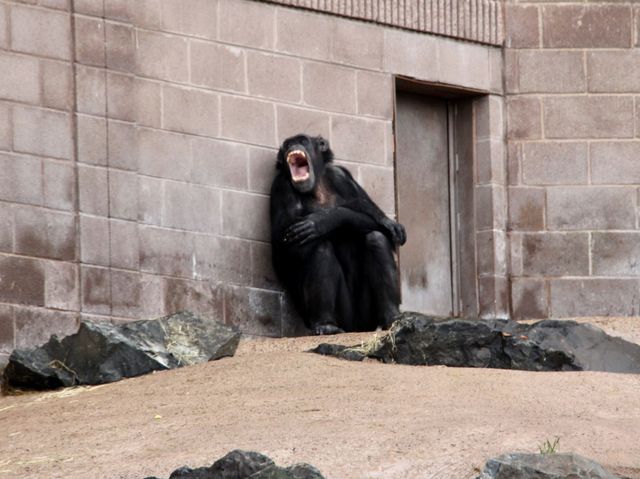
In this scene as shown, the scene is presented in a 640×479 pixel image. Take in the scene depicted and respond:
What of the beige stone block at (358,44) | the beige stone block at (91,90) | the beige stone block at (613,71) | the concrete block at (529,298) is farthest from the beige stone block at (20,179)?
the beige stone block at (613,71)

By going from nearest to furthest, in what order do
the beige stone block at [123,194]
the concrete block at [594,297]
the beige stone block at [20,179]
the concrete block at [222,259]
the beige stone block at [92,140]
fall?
the beige stone block at [20,179] < the beige stone block at [92,140] < the beige stone block at [123,194] < the concrete block at [222,259] < the concrete block at [594,297]

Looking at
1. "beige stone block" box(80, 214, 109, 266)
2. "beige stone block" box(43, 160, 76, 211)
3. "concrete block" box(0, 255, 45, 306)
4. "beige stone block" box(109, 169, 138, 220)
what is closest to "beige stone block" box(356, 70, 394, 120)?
"beige stone block" box(109, 169, 138, 220)

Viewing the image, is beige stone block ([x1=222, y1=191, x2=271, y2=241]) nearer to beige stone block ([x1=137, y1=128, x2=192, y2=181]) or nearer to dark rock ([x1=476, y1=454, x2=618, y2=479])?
beige stone block ([x1=137, y1=128, x2=192, y2=181])

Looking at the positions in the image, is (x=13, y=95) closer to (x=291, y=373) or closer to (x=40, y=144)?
(x=40, y=144)

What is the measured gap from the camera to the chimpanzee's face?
1207cm

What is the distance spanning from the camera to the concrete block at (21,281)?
10.9 metres

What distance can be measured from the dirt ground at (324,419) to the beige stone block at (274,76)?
10.3ft

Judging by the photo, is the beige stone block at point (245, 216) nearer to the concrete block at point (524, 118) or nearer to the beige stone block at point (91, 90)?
the beige stone block at point (91, 90)

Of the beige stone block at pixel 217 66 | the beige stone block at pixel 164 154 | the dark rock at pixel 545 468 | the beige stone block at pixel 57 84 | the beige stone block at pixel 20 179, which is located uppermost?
the beige stone block at pixel 217 66

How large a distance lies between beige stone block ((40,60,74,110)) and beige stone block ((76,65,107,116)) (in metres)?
0.05

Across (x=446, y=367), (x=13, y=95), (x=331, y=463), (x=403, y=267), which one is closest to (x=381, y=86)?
(x=403, y=267)

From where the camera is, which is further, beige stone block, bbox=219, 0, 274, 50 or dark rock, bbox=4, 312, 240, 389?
beige stone block, bbox=219, 0, 274, 50

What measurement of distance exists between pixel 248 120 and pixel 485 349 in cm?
344

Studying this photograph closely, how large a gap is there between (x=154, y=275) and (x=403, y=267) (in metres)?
2.35
